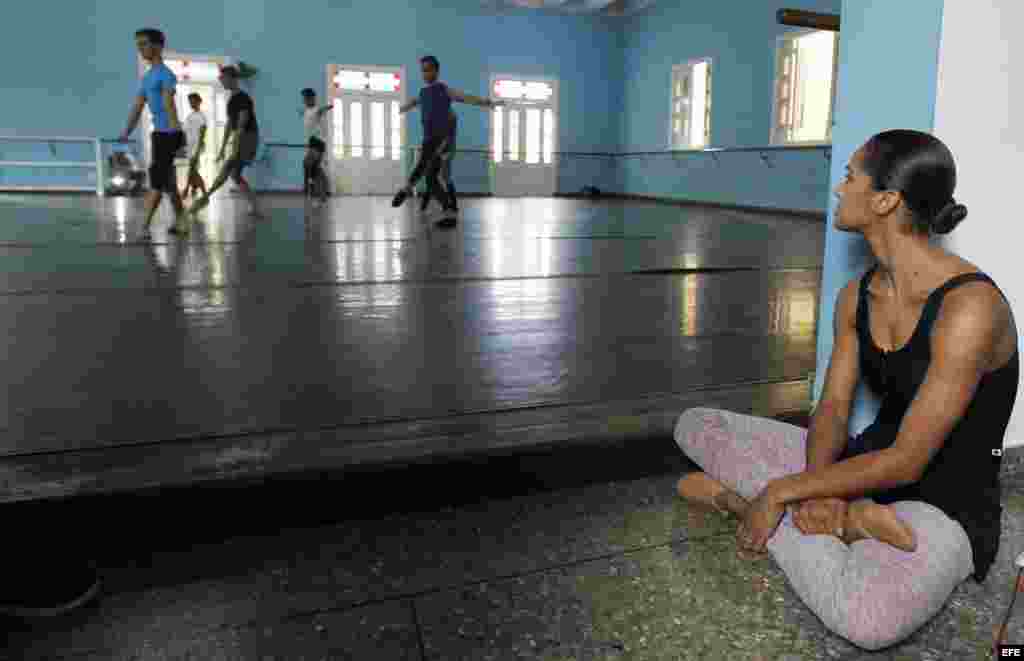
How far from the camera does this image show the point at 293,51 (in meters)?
14.7

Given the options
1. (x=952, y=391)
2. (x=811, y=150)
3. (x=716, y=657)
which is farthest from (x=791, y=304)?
(x=811, y=150)

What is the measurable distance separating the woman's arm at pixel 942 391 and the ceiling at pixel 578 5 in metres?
15.3

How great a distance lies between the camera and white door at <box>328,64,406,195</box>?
15.2m

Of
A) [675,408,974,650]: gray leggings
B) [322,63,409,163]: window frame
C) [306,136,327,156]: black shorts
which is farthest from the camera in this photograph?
[322,63,409,163]: window frame

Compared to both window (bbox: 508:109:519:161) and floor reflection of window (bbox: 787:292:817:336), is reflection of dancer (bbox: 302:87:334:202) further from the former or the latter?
floor reflection of window (bbox: 787:292:817:336)

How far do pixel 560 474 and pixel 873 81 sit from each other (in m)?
1.12

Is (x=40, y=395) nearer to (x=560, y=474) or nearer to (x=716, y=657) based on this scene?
(x=560, y=474)

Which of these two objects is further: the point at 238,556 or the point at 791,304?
the point at 791,304

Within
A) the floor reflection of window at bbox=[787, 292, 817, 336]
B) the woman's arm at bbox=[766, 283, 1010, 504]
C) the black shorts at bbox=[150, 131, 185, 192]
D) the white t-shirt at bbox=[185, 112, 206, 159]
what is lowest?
the floor reflection of window at bbox=[787, 292, 817, 336]

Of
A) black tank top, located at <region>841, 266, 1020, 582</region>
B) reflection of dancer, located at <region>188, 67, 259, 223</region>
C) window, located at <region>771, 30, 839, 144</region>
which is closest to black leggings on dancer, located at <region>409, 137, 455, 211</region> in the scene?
reflection of dancer, located at <region>188, 67, 259, 223</region>

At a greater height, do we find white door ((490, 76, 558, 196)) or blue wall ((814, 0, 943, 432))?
white door ((490, 76, 558, 196))

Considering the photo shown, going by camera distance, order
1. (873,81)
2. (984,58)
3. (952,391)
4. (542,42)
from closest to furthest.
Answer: (952,391) < (984,58) < (873,81) < (542,42)

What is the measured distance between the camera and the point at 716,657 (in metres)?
1.21

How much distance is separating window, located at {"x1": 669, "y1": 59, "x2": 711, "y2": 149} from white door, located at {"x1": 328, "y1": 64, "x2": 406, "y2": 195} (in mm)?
5108
